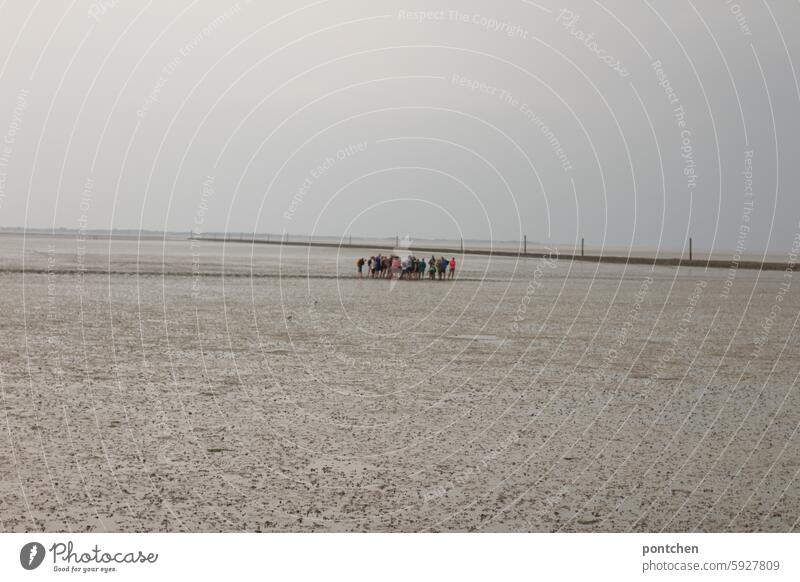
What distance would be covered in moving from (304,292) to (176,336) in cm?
1550

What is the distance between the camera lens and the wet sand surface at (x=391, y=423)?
8.08 meters

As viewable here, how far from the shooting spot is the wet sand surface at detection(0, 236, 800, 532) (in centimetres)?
808

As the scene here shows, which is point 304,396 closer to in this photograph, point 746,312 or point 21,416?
point 21,416

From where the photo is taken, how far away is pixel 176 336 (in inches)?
789
